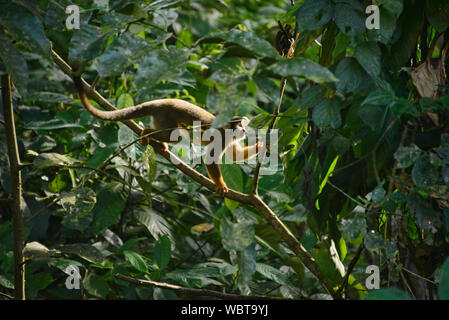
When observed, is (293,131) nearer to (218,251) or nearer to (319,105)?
(319,105)

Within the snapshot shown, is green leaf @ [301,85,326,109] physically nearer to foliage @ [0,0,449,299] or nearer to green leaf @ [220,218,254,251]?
foliage @ [0,0,449,299]

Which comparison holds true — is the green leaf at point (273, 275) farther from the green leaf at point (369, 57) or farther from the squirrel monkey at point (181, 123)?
the green leaf at point (369, 57)

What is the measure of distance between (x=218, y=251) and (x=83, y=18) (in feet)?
8.01

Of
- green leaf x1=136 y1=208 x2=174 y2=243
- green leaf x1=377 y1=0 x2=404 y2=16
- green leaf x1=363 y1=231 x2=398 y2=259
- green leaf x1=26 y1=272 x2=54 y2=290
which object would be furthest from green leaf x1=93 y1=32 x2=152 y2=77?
green leaf x1=26 y1=272 x2=54 y2=290

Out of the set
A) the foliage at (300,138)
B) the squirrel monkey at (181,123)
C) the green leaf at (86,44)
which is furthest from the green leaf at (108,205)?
the green leaf at (86,44)

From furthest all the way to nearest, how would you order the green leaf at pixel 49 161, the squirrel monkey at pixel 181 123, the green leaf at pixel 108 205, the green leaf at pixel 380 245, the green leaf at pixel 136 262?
the squirrel monkey at pixel 181 123 < the green leaf at pixel 108 205 < the green leaf at pixel 136 262 < the green leaf at pixel 49 161 < the green leaf at pixel 380 245

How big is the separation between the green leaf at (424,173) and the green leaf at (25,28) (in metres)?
1.21

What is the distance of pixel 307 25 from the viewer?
158cm

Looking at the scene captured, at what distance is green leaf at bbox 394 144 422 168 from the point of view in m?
1.52

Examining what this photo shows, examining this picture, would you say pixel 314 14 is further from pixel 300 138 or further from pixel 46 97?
pixel 46 97

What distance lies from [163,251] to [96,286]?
404 millimetres

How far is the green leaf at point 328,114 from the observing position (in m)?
1.63
